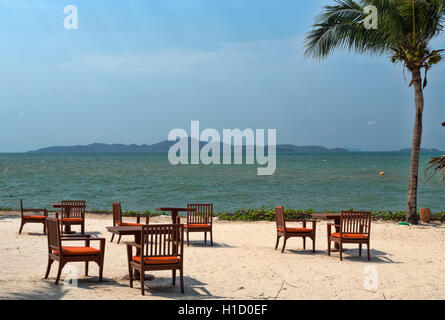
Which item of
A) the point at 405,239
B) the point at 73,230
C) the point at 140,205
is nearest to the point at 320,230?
the point at 405,239

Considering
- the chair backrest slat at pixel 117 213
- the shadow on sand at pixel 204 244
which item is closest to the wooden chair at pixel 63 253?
the chair backrest slat at pixel 117 213

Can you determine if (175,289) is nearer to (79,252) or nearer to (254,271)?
(79,252)

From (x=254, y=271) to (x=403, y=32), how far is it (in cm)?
1021

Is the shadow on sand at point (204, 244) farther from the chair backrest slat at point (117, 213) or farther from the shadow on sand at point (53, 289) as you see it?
the shadow on sand at point (53, 289)

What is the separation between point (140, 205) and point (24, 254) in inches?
695

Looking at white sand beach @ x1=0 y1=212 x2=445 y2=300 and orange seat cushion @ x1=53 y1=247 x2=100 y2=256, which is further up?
orange seat cushion @ x1=53 y1=247 x2=100 y2=256

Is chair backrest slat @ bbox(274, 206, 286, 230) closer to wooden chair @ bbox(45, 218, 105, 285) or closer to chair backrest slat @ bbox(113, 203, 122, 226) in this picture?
chair backrest slat @ bbox(113, 203, 122, 226)

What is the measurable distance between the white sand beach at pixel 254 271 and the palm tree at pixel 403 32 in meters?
4.21

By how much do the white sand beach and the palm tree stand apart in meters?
4.21

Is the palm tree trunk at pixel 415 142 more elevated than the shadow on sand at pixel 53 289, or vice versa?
the palm tree trunk at pixel 415 142

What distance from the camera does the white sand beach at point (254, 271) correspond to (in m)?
6.95

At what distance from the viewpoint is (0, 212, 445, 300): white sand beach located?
6.95 m

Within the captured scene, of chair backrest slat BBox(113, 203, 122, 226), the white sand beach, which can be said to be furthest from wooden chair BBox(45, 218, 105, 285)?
chair backrest slat BBox(113, 203, 122, 226)
